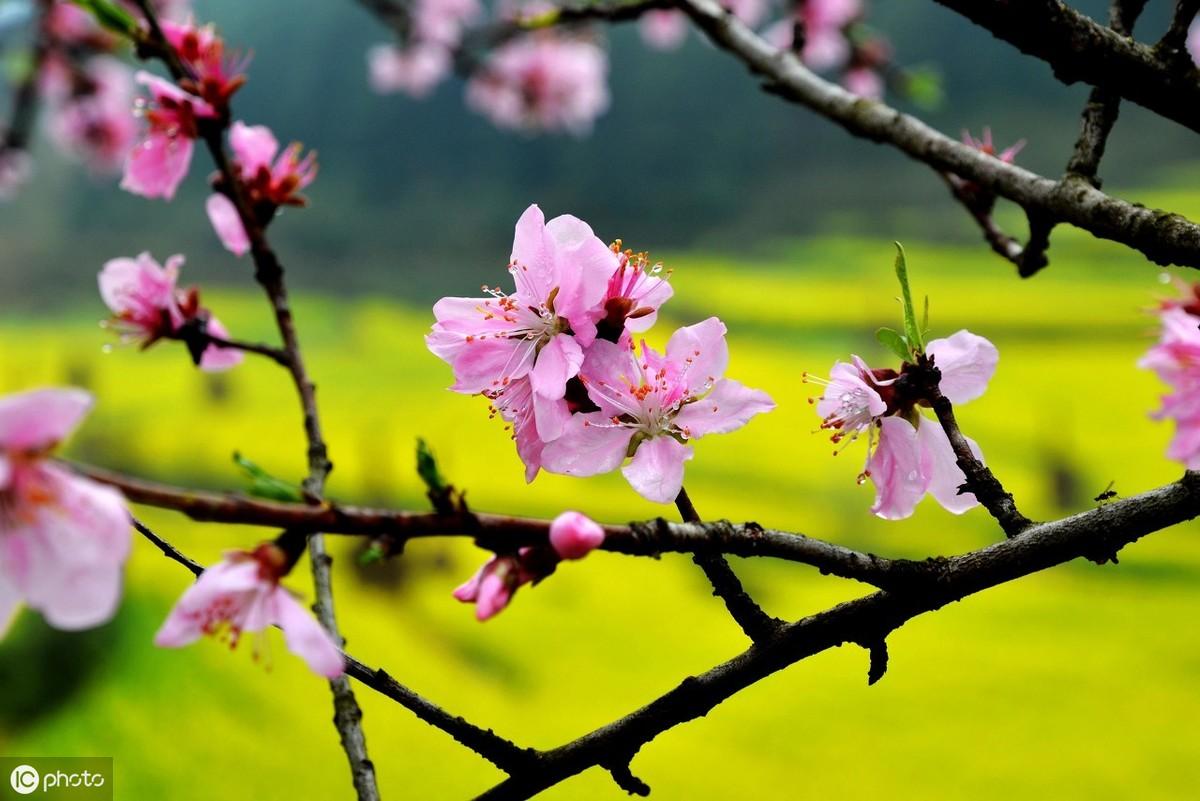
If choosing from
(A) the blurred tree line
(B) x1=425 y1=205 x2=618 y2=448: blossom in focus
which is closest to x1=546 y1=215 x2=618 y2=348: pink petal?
(B) x1=425 y1=205 x2=618 y2=448: blossom in focus

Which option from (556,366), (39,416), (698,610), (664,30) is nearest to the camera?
(39,416)

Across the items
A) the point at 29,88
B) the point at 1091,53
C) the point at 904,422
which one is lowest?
the point at 29,88

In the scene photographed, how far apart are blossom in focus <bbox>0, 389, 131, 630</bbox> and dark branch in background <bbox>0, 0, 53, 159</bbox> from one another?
161cm

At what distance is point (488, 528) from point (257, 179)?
47cm

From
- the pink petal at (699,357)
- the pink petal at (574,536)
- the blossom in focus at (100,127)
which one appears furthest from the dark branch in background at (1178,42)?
the blossom in focus at (100,127)

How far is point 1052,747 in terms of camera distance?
1.28 metres

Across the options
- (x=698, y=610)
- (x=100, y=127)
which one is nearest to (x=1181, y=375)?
(x=698, y=610)

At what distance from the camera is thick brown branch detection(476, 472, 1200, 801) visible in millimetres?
374

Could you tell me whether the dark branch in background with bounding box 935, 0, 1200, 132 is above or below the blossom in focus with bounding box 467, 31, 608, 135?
above

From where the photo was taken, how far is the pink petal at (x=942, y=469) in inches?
17.5

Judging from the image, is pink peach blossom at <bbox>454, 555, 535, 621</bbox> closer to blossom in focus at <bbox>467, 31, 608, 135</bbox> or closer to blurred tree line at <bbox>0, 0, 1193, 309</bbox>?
blossom in focus at <bbox>467, 31, 608, 135</bbox>

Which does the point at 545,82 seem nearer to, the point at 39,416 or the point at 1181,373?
the point at 1181,373

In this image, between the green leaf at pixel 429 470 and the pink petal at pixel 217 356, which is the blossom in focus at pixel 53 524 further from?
the pink petal at pixel 217 356

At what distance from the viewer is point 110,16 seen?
1.89 feet
